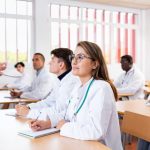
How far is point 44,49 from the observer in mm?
7676

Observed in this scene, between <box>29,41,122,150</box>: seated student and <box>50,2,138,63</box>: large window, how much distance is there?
5.77 metres

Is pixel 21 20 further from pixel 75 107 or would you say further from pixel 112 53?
pixel 75 107

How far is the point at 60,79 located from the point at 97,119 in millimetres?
1180

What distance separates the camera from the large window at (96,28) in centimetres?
802

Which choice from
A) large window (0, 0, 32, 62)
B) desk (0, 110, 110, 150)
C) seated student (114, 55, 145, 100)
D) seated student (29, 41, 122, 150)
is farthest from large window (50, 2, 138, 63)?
desk (0, 110, 110, 150)

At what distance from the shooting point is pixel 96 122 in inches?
72.1

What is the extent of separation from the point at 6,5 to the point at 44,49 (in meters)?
1.36

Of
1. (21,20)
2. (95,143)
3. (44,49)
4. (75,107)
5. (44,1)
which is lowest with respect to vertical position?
(95,143)

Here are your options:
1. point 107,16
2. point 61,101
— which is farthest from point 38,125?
point 107,16

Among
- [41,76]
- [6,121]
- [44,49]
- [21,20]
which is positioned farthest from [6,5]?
[6,121]

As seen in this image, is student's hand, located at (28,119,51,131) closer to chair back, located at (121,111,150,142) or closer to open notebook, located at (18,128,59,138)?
open notebook, located at (18,128,59,138)

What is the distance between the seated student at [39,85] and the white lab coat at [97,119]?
2.56 meters

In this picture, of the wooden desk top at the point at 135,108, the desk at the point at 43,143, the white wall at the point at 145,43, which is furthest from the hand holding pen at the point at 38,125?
the white wall at the point at 145,43

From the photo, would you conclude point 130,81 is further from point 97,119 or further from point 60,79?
point 97,119
